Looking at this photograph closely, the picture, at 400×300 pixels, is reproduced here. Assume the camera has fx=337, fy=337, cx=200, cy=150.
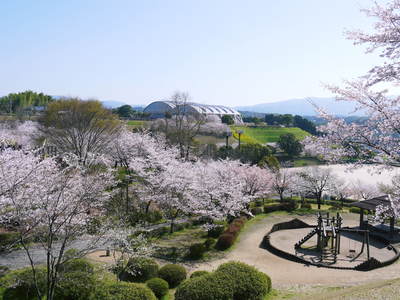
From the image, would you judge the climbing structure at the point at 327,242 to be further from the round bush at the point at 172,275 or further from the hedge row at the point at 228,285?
the round bush at the point at 172,275

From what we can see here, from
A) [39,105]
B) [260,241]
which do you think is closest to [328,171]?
[260,241]

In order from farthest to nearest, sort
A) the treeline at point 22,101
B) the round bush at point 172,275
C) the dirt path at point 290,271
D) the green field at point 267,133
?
the green field at point 267,133, the treeline at point 22,101, the dirt path at point 290,271, the round bush at point 172,275

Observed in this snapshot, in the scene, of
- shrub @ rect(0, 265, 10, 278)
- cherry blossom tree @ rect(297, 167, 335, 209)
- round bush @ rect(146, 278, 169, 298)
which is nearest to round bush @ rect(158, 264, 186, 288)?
round bush @ rect(146, 278, 169, 298)

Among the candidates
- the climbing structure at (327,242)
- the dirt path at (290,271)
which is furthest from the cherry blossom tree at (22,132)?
the climbing structure at (327,242)

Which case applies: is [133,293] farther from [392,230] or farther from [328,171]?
[328,171]

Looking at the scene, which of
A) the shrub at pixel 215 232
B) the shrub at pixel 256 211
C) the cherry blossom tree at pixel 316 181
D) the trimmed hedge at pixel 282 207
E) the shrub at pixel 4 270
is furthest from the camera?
the cherry blossom tree at pixel 316 181

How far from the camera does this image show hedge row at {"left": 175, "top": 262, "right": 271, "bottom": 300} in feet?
32.8

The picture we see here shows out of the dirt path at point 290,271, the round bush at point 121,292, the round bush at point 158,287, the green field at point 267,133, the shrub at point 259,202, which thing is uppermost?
the green field at point 267,133

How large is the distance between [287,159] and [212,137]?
1725 centimetres

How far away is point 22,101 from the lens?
64.9m

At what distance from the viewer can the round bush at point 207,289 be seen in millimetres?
9883

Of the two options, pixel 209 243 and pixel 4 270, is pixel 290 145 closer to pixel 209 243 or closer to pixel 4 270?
pixel 209 243

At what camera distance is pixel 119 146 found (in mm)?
30281

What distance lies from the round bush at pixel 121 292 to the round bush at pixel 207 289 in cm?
102
